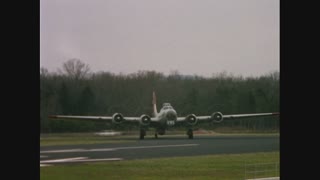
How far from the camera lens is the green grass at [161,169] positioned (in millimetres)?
7832

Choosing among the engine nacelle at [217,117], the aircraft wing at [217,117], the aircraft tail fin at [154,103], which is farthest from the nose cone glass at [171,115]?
the engine nacelle at [217,117]

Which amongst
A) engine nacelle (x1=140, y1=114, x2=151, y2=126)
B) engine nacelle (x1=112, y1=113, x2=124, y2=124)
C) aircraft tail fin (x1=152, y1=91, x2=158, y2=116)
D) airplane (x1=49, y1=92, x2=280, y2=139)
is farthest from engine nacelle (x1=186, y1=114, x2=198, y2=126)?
engine nacelle (x1=112, y1=113, x2=124, y2=124)

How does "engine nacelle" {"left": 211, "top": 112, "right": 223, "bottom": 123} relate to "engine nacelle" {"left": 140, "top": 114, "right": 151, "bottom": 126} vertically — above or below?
above

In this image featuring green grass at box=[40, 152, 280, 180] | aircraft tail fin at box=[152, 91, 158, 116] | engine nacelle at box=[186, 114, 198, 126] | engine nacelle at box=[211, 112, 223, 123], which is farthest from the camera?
engine nacelle at box=[186, 114, 198, 126]

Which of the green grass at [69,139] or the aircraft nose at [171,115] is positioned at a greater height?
the aircraft nose at [171,115]

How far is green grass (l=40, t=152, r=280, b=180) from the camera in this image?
25.7 feet

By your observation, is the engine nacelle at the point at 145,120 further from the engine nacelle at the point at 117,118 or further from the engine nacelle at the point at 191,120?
the engine nacelle at the point at 117,118

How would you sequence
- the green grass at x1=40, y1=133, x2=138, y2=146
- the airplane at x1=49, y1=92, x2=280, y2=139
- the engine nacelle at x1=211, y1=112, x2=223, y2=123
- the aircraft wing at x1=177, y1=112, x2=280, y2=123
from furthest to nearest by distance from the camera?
the engine nacelle at x1=211, y1=112, x2=223, y2=123
the airplane at x1=49, y1=92, x2=280, y2=139
the aircraft wing at x1=177, y1=112, x2=280, y2=123
the green grass at x1=40, y1=133, x2=138, y2=146

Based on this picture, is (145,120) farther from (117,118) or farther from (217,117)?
(117,118)

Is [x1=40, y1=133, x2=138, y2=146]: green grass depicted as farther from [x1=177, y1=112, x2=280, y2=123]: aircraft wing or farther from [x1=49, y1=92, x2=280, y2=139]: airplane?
[x1=177, y1=112, x2=280, y2=123]: aircraft wing

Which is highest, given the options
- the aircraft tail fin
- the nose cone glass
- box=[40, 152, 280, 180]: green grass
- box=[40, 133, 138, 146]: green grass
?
the aircraft tail fin

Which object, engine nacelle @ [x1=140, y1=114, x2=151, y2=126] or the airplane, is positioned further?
engine nacelle @ [x1=140, y1=114, x2=151, y2=126]
